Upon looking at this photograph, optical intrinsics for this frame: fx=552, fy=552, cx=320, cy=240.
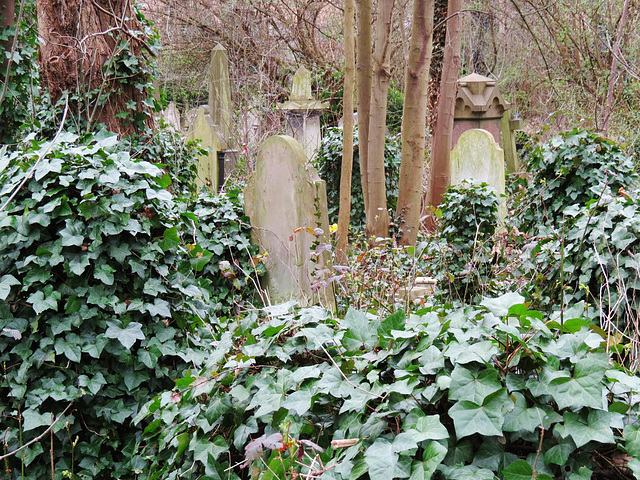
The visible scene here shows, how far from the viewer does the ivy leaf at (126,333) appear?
2.72 meters

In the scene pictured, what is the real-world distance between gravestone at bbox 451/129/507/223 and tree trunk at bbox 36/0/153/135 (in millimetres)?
5215

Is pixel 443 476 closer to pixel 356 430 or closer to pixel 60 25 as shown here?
pixel 356 430

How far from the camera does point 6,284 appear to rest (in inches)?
105

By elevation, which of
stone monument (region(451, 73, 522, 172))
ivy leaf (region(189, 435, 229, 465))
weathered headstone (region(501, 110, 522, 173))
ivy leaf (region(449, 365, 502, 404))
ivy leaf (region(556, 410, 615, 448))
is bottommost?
ivy leaf (region(189, 435, 229, 465))

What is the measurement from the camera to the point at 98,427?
282 cm

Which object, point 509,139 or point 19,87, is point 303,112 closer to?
point 509,139

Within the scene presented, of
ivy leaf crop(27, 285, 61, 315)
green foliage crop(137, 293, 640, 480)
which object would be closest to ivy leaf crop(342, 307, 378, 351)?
green foliage crop(137, 293, 640, 480)

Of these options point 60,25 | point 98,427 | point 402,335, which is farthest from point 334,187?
point 402,335

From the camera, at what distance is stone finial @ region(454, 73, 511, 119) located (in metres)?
9.59

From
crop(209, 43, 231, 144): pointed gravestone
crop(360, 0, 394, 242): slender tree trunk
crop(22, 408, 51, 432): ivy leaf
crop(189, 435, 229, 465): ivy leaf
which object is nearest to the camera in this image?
crop(189, 435, 229, 465): ivy leaf

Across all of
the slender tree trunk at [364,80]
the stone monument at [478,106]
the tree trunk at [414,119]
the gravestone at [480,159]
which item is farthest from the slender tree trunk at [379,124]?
the stone monument at [478,106]

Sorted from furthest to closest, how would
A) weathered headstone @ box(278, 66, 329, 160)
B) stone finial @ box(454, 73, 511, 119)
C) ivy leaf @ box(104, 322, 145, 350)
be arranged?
weathered headstone @ box(278, 66, 329, 160), stone finial @ box(454, 73, 511, 119), ivy leaf @ box(104, 322, 145, 350)

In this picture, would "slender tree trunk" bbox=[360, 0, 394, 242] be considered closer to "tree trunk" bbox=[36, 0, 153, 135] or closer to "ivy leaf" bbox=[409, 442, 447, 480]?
"tree trunk" bbox=[36, 0, 153, 135]

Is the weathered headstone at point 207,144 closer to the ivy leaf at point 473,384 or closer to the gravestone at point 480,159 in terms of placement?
the gravestone at point 480,159
